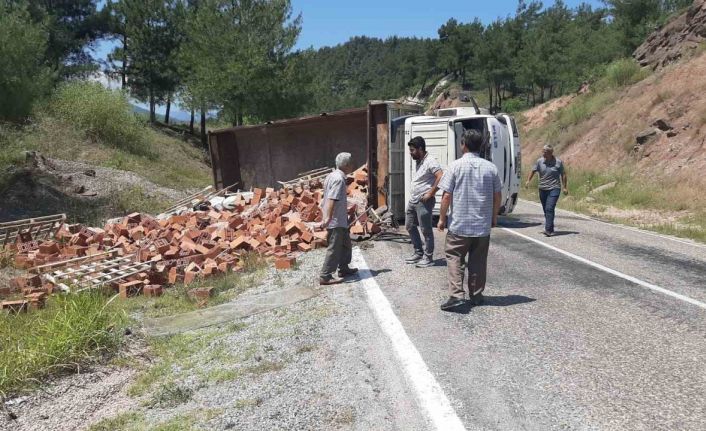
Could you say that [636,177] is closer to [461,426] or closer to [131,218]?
[131,218]

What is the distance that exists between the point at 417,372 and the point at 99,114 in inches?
1139

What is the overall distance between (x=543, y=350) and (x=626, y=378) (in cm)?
64

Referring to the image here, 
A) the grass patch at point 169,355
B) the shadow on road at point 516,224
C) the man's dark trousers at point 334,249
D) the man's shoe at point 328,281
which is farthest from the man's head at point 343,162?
the shadow on road at point 516,224

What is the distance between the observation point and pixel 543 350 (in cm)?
427

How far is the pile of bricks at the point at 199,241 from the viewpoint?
8164 millimetres

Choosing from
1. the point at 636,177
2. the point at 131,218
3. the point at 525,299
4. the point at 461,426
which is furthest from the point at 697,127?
the point at 461,426

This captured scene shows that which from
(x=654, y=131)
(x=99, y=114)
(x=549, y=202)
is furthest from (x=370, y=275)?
(x=99, y=114)

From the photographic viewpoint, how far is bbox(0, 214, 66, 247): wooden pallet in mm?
11852

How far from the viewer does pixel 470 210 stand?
5.30 metres

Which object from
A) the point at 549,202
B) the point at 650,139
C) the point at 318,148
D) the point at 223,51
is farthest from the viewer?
the point at 223,51

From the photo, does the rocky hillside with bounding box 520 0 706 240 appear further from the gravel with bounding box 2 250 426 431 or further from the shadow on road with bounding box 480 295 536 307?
the gravel with bounding box 2 250 426 431

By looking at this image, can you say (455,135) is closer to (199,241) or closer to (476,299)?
(199,241)

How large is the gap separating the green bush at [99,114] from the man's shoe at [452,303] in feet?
87.7

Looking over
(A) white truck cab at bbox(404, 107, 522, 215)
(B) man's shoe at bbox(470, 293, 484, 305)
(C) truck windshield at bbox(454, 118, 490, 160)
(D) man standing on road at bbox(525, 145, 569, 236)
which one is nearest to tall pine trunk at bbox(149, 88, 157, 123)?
(A) white truck cab at bbox(404, 107, 522, 215)
